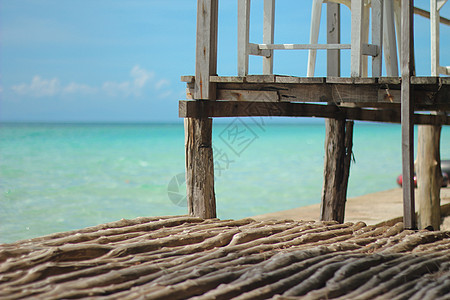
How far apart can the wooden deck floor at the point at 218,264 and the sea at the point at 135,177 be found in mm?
2191

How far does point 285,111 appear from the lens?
20.0 ft

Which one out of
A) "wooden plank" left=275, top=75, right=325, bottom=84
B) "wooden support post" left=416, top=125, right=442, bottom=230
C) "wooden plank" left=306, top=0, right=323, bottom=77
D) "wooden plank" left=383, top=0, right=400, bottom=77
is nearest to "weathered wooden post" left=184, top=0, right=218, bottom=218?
"wooden plank" left=275, top=75, right=325, bottom=84

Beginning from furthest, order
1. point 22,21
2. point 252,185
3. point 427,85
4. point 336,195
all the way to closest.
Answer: point 22,21 < point 252,185 < point 336,195 < point 427,85

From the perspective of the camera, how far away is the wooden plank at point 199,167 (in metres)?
5.19

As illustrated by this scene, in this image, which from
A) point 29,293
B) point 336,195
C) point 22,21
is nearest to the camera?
point 29,293

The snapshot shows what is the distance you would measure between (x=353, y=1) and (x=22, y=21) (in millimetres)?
54248

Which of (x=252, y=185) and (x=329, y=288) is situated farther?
(x=252, y=185)

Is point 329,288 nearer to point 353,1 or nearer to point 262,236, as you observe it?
point 262,236

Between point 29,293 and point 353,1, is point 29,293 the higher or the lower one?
the lower one

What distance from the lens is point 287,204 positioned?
71.2ft

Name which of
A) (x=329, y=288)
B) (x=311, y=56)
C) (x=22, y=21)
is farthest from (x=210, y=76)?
(x=22, y=21)

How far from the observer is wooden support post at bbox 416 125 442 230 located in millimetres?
8852

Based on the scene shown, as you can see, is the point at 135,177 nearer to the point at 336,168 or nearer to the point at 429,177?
the point at 429,177

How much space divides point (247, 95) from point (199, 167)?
796 mm
